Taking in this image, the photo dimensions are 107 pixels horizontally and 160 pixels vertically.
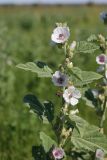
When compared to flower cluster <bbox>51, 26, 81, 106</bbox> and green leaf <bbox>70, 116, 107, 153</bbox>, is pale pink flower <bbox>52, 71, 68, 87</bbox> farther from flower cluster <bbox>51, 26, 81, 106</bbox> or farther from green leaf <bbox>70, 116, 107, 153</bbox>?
green leaf <bbox>70, 116, 107, 153</bbox>

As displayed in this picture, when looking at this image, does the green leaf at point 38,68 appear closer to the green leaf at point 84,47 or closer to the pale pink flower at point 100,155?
the green leaf at point 84,47

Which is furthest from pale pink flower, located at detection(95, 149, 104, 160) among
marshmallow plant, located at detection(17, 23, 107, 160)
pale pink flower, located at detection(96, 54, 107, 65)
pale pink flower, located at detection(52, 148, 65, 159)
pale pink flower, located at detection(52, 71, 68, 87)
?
pale pink flower, located at detection(52, 71, 68, 87)

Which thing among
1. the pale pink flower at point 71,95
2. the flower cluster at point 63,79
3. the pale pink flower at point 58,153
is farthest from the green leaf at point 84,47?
the pale pink flower at point 58,153

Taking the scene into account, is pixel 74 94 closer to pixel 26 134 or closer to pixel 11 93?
pixel 26 134

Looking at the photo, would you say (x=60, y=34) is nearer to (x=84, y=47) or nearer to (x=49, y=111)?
(x=84, y=47)

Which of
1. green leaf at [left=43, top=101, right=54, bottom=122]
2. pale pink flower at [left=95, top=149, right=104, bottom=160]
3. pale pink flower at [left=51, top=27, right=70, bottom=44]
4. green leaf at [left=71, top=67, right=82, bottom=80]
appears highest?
pale pink flower at [left=51, top=27, right=70, bottom=44]

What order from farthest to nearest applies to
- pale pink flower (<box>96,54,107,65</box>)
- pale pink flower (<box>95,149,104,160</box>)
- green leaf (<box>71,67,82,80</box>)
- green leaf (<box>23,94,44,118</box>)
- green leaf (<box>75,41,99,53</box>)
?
pale pink flower (<box>95,149,104,160</box>) → pale pink flower (<box>96,54,107,65</box>) → green leaf (<box>23,94,44,118</box>) → green leaf (<box>75,41,99,53</box>) → green leaf (<box>71,67,82,80</box>)

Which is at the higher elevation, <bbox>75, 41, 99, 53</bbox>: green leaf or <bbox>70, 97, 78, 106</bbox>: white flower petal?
<bbox>75, 41, 99, 53</bbox>: green leaf
